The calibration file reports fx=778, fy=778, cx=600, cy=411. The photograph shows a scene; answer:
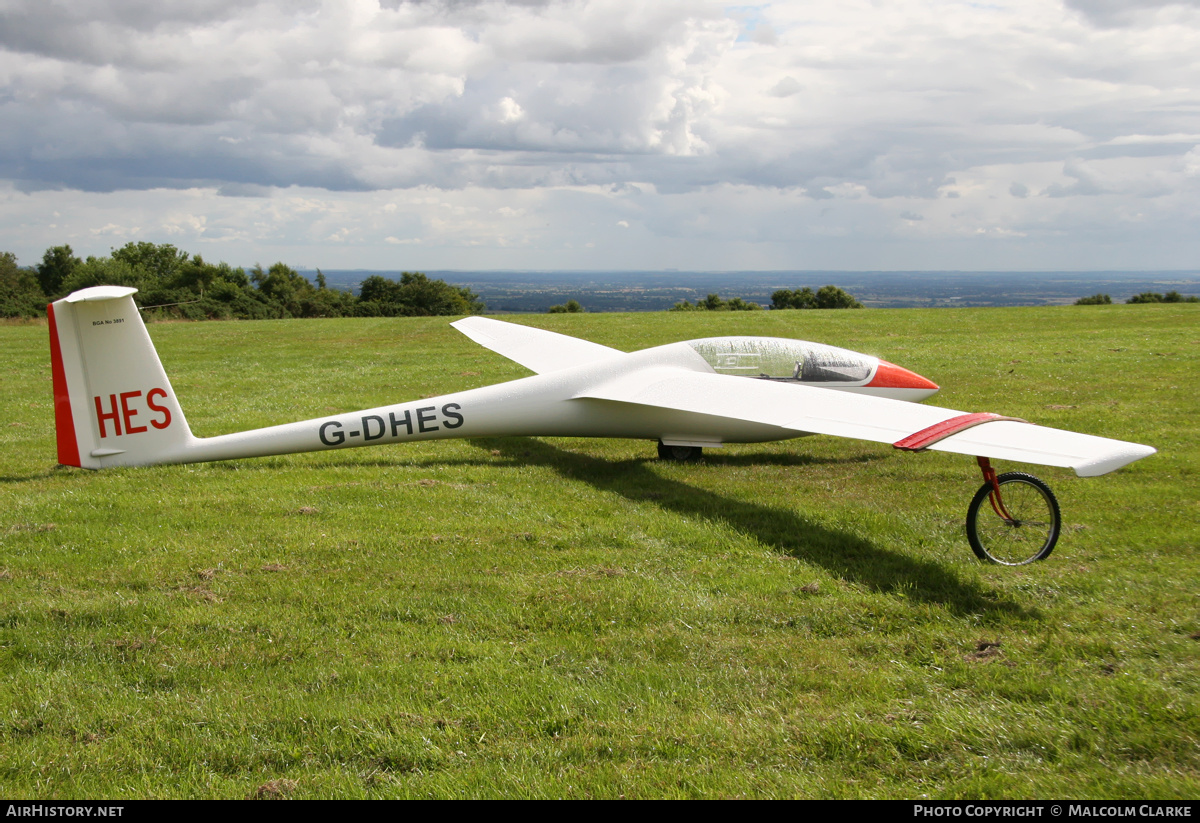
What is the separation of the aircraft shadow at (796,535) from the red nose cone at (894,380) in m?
1.85

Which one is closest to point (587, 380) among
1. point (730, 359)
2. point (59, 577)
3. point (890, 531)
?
point (730, 359)

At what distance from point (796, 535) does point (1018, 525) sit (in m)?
2.18

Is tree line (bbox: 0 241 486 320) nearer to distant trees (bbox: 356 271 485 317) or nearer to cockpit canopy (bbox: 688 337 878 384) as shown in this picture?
distant trees (bbox: 356 271 485 317)

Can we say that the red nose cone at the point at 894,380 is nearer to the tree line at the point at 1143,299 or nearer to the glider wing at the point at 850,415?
the glider wing at the point at 850,415

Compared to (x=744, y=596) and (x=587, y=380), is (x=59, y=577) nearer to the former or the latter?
(x=744, y=596)

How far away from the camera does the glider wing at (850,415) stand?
22.6 feet

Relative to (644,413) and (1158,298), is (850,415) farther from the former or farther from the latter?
(1158,298)

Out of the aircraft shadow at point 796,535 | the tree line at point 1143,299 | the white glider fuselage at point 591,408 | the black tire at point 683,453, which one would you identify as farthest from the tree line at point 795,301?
the aircraft shadow at point 796,535

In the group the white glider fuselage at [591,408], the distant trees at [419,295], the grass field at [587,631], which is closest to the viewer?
the grass field at [587,631]

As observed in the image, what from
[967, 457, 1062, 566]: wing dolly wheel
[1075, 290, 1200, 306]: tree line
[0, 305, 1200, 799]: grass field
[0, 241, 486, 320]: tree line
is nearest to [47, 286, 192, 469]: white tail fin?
[0, 305, 1200, 799]: grass field

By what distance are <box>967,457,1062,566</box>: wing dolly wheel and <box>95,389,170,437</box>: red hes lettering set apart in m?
10.1

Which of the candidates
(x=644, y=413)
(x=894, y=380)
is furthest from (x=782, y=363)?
(x=644, y=413)

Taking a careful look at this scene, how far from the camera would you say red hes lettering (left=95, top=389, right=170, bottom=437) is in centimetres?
1021

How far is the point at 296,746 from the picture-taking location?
4684 millimetres
